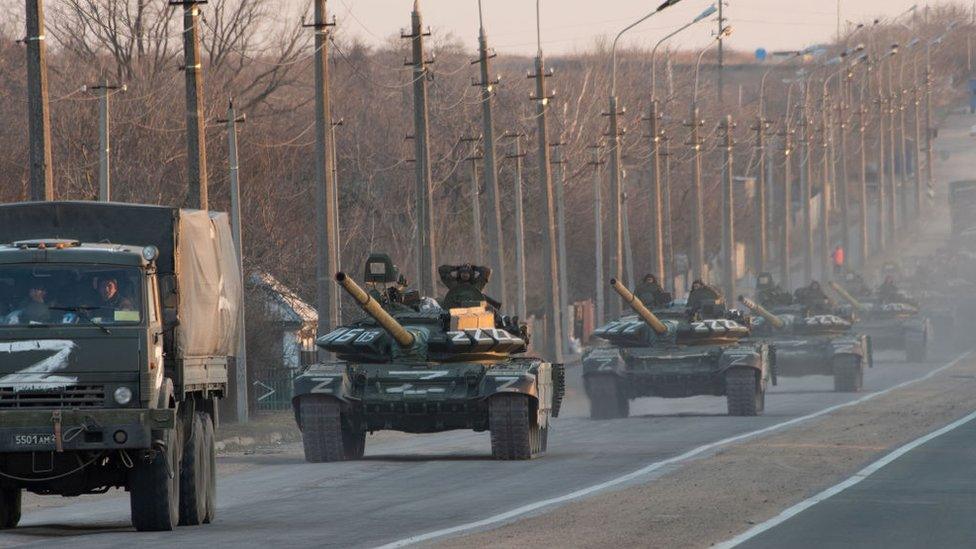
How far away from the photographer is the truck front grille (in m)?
15.3

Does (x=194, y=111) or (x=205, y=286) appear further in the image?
(x=194, y=111)

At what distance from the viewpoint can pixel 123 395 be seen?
15.4m

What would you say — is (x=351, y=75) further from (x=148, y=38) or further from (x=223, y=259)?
(x=223, y=259)

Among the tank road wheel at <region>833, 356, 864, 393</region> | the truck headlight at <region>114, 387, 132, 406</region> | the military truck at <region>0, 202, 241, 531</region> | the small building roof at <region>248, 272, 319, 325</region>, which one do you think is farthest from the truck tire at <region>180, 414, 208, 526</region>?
the tank road wheel at <region>833, 356, 864, 393</region>

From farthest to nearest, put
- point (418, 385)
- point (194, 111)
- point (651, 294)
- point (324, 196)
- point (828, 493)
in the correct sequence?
1. point (651, 294)
2. point (324, 196)
3. point (194, 111)
4. point (418, 385)
5. point (828, 493)

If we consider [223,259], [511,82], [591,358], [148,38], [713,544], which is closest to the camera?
[713,544]

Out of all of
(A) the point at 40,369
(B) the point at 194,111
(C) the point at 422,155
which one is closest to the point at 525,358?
(B) the point at 194,111

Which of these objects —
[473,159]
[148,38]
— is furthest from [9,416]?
[148,38]

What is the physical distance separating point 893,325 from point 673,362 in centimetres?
2840

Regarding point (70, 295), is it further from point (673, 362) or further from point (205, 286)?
point (673, 362)

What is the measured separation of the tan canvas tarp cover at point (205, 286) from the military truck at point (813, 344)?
88.3 ft

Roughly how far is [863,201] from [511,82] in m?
32.0

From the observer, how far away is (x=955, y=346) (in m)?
75.1

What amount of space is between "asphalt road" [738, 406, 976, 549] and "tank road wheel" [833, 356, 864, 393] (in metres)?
21.6
